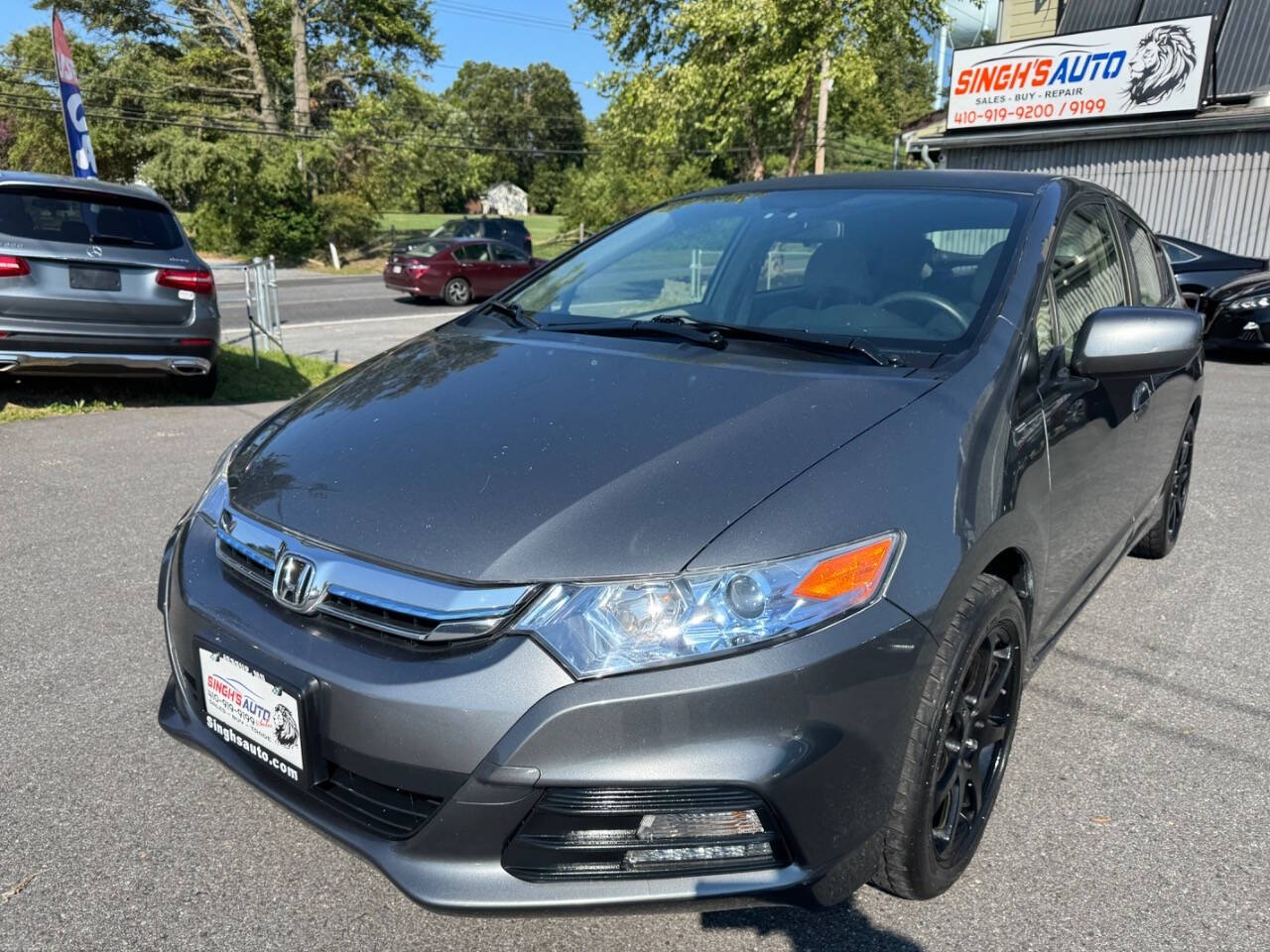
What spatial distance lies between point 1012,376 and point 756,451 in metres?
0.76

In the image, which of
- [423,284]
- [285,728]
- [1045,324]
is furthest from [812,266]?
[423,284]

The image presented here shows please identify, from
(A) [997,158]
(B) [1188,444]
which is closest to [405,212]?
(A) [997,158]

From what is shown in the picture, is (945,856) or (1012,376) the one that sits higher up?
(1012,376)

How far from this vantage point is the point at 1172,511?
4.52m

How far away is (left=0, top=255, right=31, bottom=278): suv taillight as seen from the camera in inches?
254

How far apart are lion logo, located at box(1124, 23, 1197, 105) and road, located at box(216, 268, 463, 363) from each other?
37.0 feet

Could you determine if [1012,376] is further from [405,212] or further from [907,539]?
[405,212]

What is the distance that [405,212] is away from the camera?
2995 inches

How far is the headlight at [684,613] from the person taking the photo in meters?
1.76

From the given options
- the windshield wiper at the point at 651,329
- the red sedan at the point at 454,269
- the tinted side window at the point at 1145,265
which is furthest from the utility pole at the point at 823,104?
the windshield wiper at the point at 651,329

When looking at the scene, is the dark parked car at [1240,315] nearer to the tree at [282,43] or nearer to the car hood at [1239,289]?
the car hood at [1239,289]

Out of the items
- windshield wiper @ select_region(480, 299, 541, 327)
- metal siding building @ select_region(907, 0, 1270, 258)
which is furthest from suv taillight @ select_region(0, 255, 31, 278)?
metal siding building @ select_region(907, 0, 1270, 258)

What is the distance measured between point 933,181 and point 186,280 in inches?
220

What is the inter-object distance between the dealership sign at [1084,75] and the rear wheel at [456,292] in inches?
387
